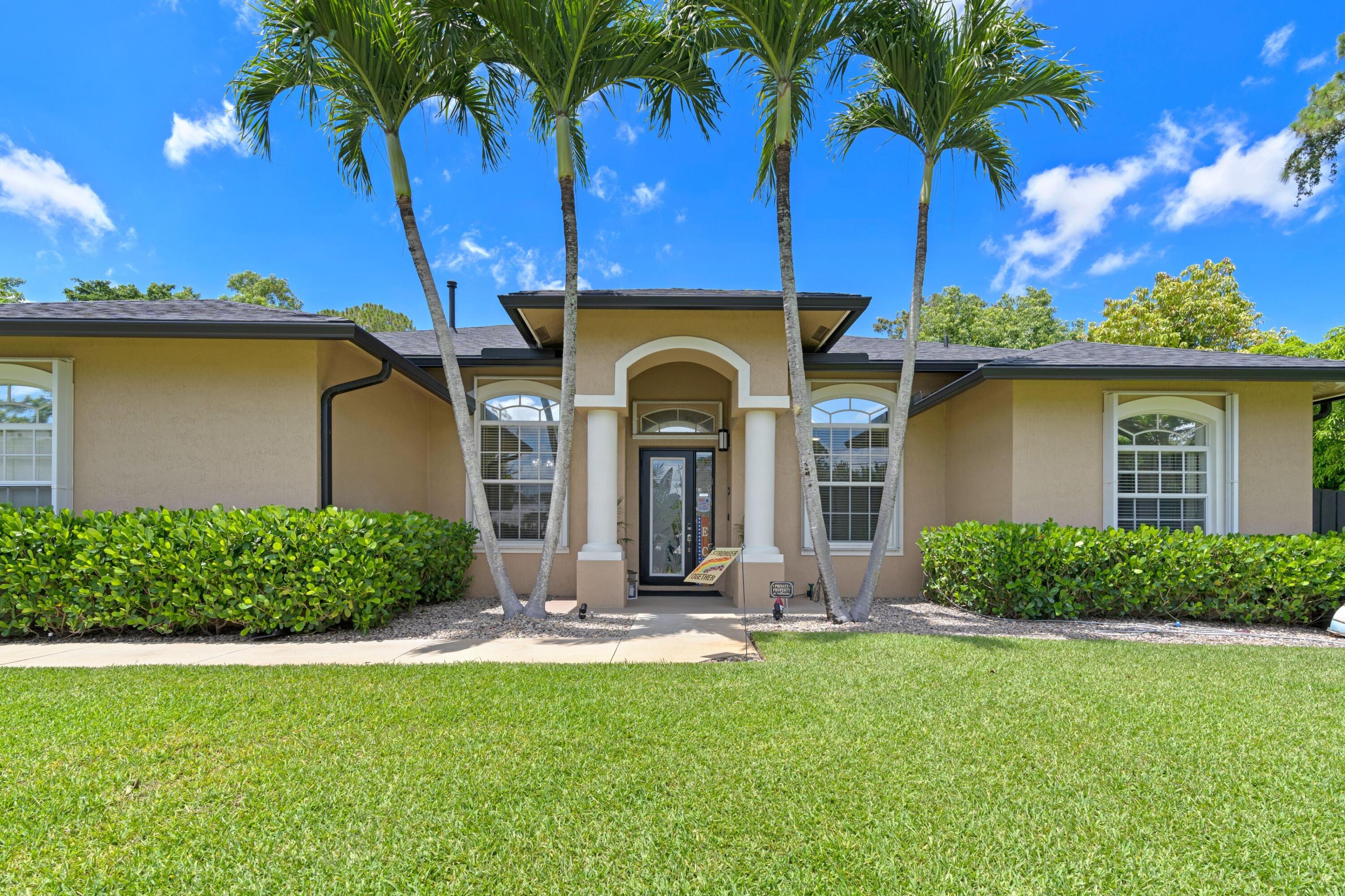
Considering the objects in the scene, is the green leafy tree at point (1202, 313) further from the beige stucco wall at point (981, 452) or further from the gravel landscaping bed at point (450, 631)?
the gravel landscaping bed at point (450, 631)

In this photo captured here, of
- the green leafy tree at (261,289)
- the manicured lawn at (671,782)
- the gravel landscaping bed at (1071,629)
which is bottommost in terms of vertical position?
the gravel landscaping bed at (1071,629)

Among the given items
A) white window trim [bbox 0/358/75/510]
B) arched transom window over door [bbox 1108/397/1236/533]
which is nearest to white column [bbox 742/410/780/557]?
arched transom window over door [bbox 1108/397/1236/533]

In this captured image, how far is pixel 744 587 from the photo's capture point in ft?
26.1

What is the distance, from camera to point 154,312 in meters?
7.66

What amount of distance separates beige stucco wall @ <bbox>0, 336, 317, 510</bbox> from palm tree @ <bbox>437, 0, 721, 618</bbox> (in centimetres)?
309

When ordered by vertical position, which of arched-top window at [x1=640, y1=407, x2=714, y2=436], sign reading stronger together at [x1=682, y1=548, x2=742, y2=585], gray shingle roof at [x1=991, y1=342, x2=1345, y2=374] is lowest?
sign reading stronger together at [x1=682, y1=548, x2=742, y2=585]

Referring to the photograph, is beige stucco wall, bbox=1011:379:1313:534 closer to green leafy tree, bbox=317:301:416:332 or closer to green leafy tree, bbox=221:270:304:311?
green leafy tree, bbox=317:301:416:332

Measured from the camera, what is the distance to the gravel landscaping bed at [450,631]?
6.50 m

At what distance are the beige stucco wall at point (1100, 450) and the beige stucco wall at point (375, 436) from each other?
28.4 ft

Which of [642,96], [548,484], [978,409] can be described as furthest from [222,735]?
[978,409]

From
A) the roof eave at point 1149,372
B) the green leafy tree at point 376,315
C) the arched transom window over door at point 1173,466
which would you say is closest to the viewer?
the roof eave at point 1149,372

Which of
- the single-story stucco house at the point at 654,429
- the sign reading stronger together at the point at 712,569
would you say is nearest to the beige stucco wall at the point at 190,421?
the single-story stucco house at the point at 654,429

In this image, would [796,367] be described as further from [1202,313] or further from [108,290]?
[108,290]

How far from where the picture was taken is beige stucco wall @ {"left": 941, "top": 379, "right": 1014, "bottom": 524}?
8.34 m
